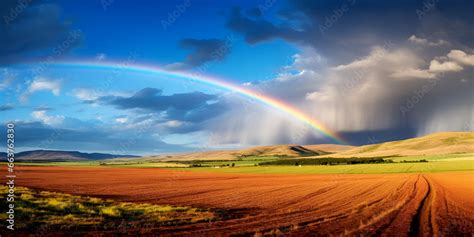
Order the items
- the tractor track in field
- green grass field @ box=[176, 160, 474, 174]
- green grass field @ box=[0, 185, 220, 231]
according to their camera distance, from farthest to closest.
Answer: green grass field @ box=[176, 160, 474, 174]
green grass field @ box=[0, 185, 220, 231]
the tractor track in field

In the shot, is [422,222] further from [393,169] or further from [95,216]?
[393,169]

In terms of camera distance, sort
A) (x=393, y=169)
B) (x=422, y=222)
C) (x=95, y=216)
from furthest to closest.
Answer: (x=393, y=169) → (x=95, y=216) → (x=422, y=222)

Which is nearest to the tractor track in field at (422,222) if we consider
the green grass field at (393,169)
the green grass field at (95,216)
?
the green grass field at (95,216)

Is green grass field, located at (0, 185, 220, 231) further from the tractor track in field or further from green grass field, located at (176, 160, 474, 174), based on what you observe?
green grass field, located at (176, 160, 474, 174)

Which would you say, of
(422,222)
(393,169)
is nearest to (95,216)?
(422,222)

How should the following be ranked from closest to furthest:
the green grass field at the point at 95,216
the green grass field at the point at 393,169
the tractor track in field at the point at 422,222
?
the tractor track in field at the point at 422,222 → the green grass field at the point at 95,216 → the green grass field at the point at 393,169

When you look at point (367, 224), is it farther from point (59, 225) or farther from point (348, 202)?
point (59, 225)

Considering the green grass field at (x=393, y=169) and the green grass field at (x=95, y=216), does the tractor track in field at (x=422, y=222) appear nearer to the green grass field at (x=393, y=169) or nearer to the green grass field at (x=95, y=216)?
the green grass field at (x=95, y=216)

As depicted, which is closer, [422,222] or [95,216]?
[422,222]

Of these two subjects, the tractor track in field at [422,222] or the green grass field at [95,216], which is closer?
the tractor track in field at [422,222]

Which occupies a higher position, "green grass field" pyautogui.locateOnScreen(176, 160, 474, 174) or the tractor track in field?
the tractor track in field

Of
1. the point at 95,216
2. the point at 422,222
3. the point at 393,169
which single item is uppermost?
the point at 422,222

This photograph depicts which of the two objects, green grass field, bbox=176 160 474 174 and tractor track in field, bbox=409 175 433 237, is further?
green grass field, bbox=176 160 474 174

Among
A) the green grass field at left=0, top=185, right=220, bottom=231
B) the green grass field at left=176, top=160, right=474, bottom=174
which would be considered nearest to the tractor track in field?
the green grass field at left=0, top=185, right=220, bottom=231
